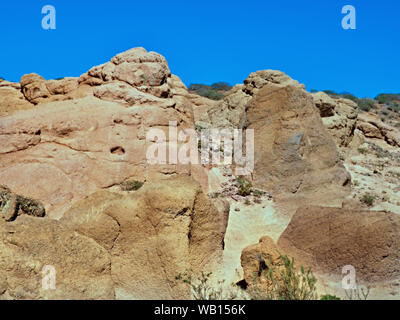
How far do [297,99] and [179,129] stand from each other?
3190 millimetres

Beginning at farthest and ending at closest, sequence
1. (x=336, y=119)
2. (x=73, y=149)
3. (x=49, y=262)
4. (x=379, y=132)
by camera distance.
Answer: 1. (x=379, y=132)
2. (x=336, y=119)
3. (x=73, y=149)
4. (x=49, y=262)

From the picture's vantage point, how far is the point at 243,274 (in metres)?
5.41

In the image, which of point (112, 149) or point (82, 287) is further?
point (112, 149)

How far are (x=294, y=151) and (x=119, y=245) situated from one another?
568 centimetres

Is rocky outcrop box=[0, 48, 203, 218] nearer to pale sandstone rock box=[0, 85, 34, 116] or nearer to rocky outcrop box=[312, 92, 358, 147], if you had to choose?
pale sandstone rock box=[0, 85, 34, 116]

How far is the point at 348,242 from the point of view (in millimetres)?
5352

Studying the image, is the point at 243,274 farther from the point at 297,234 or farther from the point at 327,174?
the point at 327,174

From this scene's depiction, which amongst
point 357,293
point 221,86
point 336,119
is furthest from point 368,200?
point 221,86

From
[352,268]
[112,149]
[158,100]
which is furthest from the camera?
[158,100]

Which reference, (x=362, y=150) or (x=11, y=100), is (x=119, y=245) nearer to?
(x=11, y=100)

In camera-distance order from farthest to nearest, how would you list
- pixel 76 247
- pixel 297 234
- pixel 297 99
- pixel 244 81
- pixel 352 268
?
pixel 244 81 → pixel 297 99 → pixel 297 234 → pixel 352 268 → pixel 76 247

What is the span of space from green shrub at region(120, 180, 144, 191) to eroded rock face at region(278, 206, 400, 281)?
3015 mm
